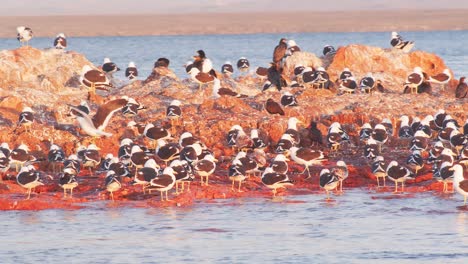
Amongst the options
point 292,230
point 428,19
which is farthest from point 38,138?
point 428,19

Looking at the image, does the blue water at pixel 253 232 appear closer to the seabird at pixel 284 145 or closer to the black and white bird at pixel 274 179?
the black and white bird at pixel 274 179

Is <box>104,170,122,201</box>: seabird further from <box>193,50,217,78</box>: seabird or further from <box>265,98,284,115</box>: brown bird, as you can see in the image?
<box>193,50,217,78</box>: seabird

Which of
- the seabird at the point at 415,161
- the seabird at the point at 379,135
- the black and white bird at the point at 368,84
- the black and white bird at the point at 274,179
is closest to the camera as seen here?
the black and white bird at the point at 274,179

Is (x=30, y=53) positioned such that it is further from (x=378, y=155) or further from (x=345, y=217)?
(x=345, y=217)

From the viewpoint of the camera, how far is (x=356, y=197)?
24.0m

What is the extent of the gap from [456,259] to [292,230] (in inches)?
143

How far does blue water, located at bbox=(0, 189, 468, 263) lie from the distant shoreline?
13363cm

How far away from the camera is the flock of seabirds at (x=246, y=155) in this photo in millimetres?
23484

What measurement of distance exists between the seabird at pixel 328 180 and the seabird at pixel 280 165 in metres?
0.86

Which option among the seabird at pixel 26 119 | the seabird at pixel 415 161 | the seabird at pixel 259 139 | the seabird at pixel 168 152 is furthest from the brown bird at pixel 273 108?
the seabird at pixel 26 119

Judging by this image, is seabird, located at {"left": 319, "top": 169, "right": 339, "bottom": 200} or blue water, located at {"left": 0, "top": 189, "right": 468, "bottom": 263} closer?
blue water, located at {"left": 0, "top": 189, "right": 468, "bottom": 263}

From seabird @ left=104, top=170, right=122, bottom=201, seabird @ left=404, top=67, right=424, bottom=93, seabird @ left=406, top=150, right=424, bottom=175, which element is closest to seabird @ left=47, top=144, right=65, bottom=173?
seabird @ left=104, top=170, right=122, bottom=201

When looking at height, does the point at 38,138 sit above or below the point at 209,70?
below

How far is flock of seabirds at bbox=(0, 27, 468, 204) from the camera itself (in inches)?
925
